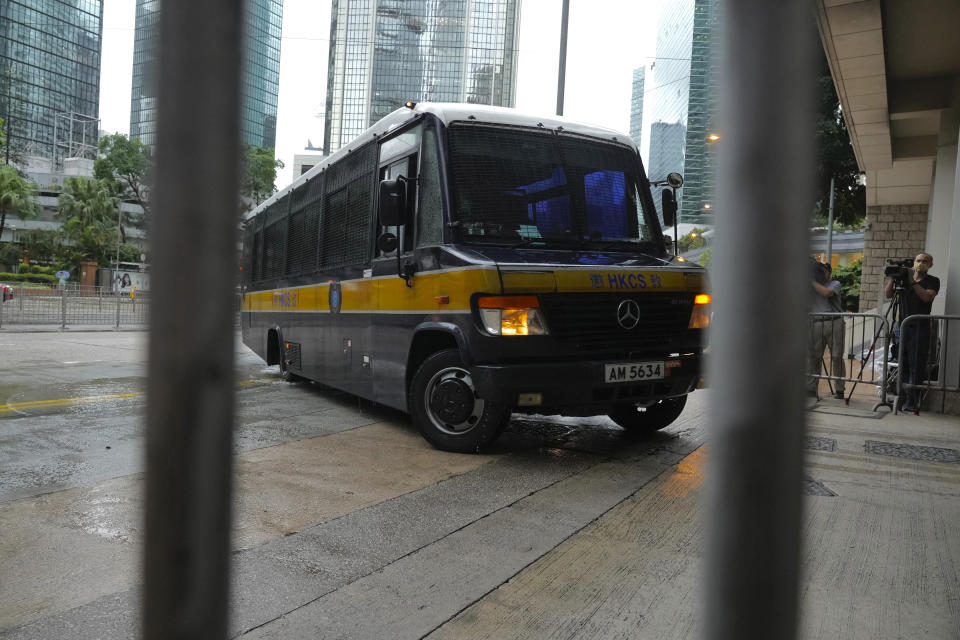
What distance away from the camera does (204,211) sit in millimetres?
549

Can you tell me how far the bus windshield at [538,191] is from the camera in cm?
531

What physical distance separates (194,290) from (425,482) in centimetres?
411

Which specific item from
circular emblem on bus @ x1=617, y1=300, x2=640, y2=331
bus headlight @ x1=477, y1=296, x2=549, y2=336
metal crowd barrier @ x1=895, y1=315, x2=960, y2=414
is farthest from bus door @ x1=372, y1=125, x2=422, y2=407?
metal crowd barrier @ x1=895, y1=315, x2=960, y2=414

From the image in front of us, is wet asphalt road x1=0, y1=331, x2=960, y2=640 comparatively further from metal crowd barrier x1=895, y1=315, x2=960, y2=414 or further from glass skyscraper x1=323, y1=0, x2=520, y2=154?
glass skyscraper x1=323, y1=0, x2=520, y2=154

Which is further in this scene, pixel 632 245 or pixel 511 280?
pixel 632 245

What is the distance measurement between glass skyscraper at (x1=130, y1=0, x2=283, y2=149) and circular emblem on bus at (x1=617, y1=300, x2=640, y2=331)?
4596 mm

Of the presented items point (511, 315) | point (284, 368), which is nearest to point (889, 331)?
point (511, 315)

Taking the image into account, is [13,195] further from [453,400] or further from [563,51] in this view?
[453,400]

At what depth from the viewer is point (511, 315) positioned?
4797mm

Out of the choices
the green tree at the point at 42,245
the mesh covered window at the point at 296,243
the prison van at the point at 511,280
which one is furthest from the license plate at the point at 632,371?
the green tree at the point at 42,245

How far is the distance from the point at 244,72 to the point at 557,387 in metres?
4.38

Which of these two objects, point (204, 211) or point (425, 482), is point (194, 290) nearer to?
point (204, 211)

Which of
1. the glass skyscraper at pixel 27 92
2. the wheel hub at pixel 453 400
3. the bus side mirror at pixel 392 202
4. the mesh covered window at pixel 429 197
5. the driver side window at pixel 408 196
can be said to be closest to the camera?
the wheel hub at pixel 453 400

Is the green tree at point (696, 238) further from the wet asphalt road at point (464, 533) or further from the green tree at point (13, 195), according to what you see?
the green tree at point (13, 195)
